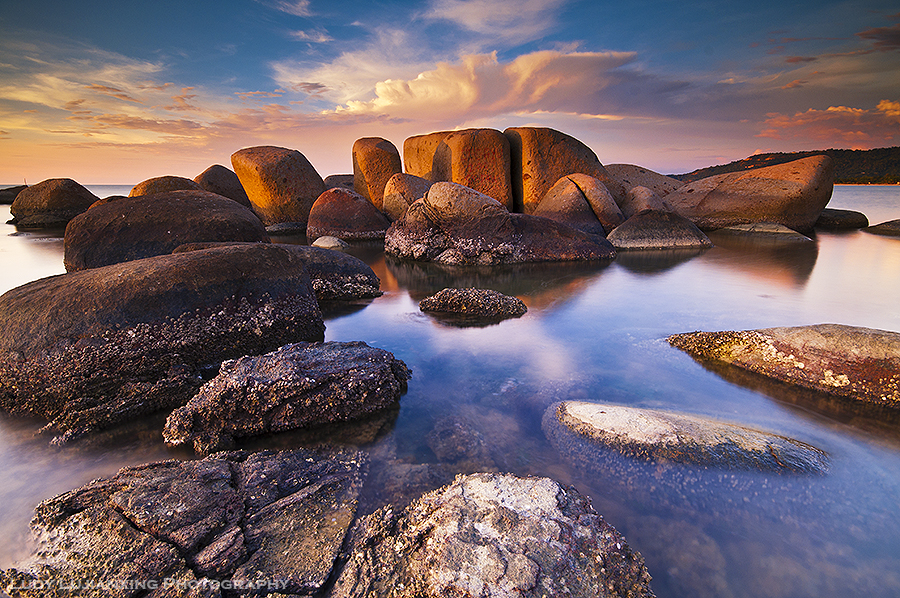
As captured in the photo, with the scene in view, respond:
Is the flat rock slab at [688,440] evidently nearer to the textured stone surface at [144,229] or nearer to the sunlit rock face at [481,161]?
the textured stone surface at [144,229]

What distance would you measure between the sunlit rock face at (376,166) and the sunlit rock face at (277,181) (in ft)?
5.42

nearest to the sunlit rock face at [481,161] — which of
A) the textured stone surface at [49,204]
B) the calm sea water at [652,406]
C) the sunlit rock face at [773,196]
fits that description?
the sunlit rock face at [773,196]

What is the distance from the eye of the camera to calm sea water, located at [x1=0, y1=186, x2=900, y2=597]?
1.66 m

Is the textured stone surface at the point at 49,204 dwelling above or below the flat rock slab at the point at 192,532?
above

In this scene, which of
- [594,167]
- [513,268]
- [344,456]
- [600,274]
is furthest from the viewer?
[594,167]

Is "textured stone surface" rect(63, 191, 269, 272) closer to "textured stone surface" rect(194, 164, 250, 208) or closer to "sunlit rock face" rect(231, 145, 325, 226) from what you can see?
"sunlit rock face" rect(231, 145, 325, 226)

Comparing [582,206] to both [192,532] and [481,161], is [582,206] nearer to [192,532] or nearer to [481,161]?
[481,161]

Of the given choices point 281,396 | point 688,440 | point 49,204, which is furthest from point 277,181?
point 688,440

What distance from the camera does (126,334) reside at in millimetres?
2816

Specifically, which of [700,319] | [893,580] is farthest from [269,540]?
[700,319]

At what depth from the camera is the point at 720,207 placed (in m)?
13.0

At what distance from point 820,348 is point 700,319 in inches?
65.4

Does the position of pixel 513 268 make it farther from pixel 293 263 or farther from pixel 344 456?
pixel 344 456

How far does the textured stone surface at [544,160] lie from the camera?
12016mm
